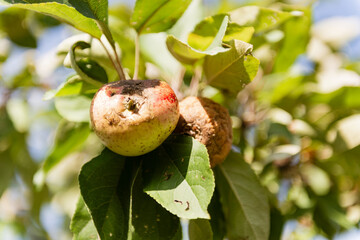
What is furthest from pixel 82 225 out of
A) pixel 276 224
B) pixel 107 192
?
pixel 276 224

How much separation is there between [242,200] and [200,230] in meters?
0.17

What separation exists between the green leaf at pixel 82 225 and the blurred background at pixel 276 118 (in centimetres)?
35

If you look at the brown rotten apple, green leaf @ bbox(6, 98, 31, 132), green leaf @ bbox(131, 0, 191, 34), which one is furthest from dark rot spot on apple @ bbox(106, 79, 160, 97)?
green leaf @ bbox(6, 98, 31, 132)

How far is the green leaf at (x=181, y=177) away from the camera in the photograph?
712 mm

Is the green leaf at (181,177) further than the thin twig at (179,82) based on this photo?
No

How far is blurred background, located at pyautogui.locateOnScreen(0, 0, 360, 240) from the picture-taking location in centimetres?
134

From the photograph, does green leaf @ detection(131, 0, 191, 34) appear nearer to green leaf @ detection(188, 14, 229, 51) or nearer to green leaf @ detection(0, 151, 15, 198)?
green leaf @ detection(188, 14, 229, 51)

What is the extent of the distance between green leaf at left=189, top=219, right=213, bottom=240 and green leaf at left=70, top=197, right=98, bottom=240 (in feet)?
0.72

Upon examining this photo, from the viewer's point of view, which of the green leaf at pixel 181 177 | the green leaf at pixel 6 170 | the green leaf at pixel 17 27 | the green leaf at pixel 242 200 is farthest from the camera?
the green leaf at pixel 17 27

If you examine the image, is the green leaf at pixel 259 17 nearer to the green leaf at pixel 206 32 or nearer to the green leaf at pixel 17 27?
the green leaf at pixel 206 32

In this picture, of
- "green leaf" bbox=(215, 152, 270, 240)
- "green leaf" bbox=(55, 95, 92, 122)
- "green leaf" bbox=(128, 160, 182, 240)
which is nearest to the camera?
"green leaf" bbox=(128, 160, 182, 240)

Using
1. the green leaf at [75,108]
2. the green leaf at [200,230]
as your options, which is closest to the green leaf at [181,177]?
the green leaf at [200,230]

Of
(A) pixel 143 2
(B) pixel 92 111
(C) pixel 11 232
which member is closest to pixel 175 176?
(B) pixel 92 111

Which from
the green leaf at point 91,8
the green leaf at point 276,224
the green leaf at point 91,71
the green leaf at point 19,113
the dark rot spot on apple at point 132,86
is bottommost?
the green leaf at point 19,113
